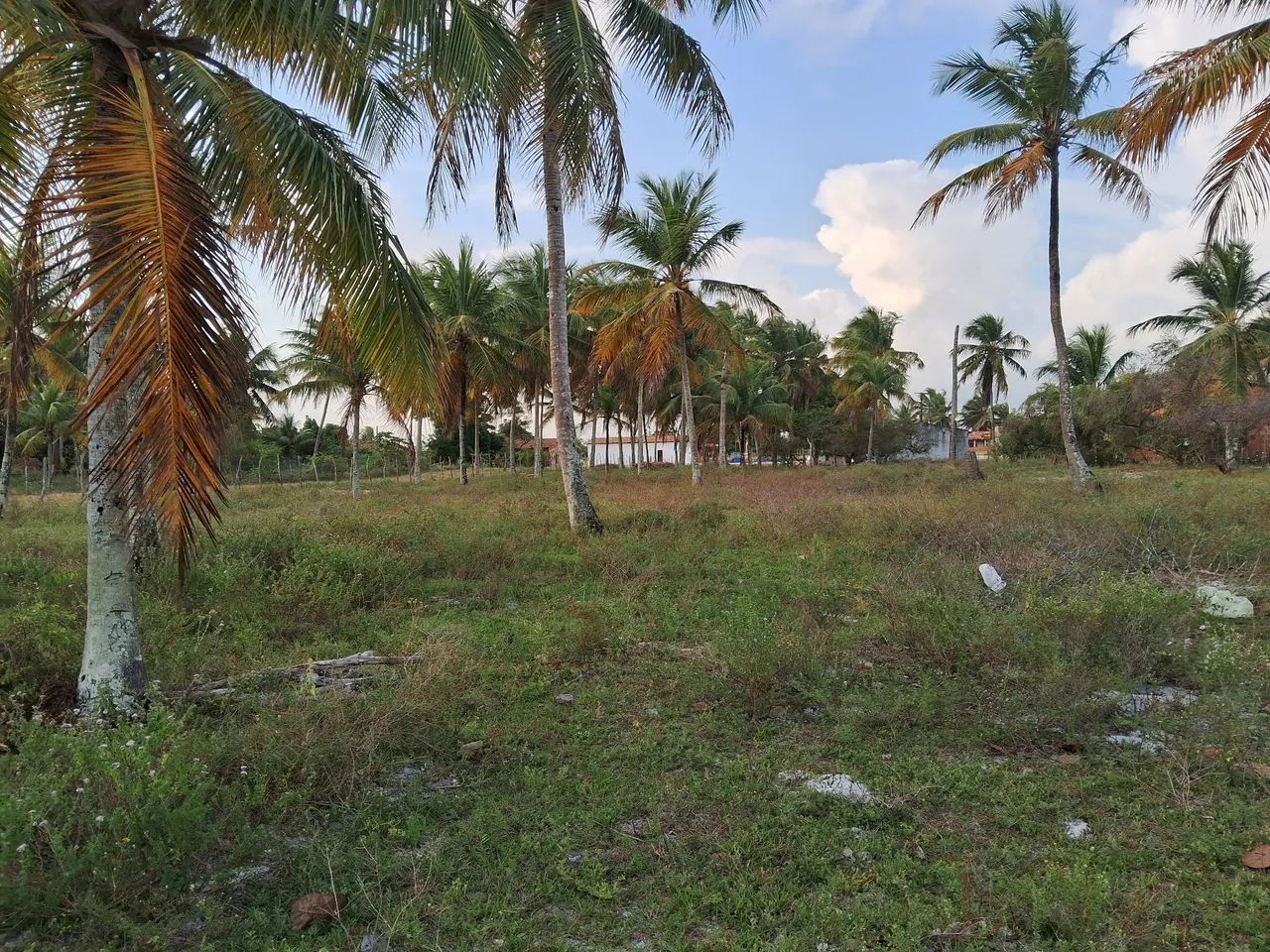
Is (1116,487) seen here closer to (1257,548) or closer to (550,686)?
(1257,548)

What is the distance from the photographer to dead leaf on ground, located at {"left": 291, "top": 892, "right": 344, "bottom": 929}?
2.19m

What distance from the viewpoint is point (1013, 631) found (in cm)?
446

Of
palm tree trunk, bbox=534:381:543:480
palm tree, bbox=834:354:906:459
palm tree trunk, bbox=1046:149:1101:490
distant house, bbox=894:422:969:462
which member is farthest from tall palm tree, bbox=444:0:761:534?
distant house, bbox=894:422:969:462

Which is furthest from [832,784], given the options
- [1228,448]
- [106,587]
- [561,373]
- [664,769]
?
[1228,448]

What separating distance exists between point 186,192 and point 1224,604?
24.1 ft

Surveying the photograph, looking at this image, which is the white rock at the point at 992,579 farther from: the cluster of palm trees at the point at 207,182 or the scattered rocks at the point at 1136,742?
the cluster of palm trees at the point at 207,182

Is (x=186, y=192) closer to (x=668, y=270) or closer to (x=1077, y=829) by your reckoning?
(x=1077, y=829)

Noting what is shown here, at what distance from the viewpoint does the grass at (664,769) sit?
7.11ft

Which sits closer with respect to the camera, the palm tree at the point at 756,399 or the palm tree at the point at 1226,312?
the palm tree at the point at 1226,312

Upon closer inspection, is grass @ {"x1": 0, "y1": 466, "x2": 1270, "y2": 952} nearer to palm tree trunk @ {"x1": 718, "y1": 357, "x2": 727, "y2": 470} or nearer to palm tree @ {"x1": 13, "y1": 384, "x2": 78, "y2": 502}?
palm tree trunk @ {"x1": 718, "y1": 357, "x2": 727, "y2": 470}

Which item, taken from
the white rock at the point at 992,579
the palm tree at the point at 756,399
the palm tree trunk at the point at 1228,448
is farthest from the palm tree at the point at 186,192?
the palm tree at the point at 756,399

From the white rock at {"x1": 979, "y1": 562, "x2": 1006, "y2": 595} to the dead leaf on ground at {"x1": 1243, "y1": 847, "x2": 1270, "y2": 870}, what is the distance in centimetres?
358

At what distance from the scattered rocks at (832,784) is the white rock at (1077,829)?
0.74 meters

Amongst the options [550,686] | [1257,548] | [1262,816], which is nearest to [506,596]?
[550,686]
